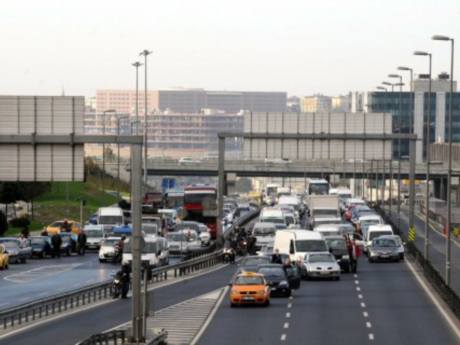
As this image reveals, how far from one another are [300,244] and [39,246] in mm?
18633

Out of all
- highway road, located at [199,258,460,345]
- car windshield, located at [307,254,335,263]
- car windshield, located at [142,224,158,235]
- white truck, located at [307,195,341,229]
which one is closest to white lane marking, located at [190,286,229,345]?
highway road, located at [199,258,460,345]

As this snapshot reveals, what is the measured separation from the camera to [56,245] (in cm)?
8750

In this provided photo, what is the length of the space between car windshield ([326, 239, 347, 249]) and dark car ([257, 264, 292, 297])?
54.4 ft

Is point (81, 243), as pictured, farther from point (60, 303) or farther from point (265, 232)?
point (60, 303)

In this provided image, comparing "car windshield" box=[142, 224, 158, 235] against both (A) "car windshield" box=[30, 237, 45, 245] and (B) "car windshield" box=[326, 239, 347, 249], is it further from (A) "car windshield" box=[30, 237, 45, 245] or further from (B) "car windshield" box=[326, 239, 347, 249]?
(B) "car windshield" box=[326, 239, 347, 249]

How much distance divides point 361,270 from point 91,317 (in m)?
27.1

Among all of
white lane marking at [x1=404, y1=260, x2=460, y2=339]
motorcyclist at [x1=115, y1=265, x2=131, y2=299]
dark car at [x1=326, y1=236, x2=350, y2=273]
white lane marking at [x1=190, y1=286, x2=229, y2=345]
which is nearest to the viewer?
white lane marking at [x1=190, y1=286, x2=229, y2=345]

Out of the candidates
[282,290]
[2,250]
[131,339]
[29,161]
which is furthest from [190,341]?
[2,250]

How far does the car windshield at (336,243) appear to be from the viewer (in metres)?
74.9

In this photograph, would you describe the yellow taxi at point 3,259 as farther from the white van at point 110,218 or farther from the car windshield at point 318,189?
the car windshield at point 318,189

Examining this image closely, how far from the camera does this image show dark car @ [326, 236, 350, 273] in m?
73.8

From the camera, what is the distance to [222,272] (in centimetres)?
7588

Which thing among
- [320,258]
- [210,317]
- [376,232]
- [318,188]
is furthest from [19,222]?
[210,317]

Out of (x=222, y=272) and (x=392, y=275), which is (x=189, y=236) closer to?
(x=222, y=272)
